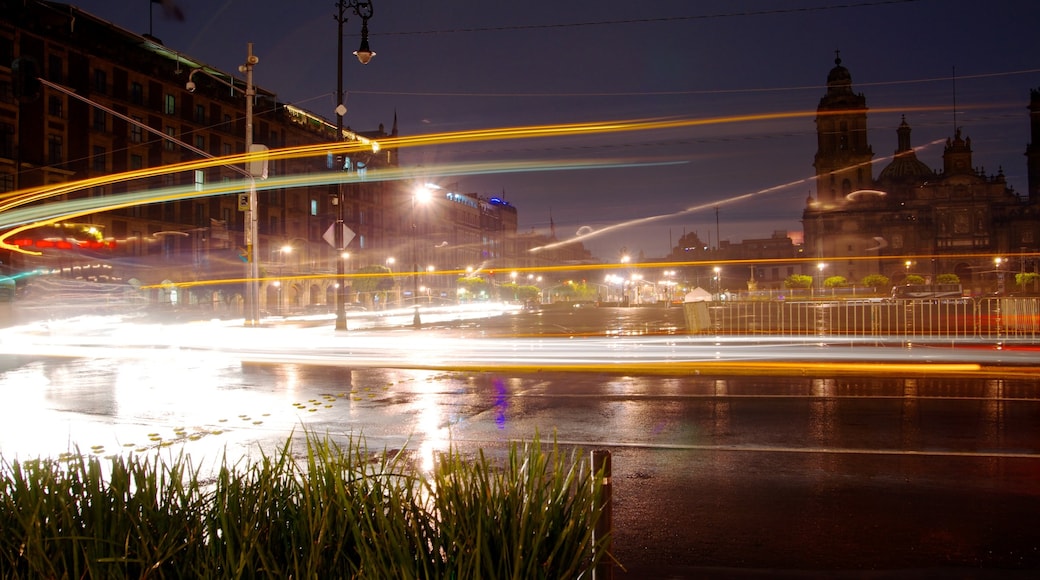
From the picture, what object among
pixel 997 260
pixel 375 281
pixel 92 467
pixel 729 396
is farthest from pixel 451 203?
pixel 92 467

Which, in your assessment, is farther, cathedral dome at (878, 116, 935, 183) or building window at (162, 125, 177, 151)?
cathedral dome at (878, 116, 935, 183)

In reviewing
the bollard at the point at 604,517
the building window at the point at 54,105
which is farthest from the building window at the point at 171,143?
the bollard at the point at 604,517

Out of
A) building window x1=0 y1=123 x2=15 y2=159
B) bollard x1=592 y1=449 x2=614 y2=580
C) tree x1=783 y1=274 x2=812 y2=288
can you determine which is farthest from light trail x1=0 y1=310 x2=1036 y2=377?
tree x1=783 y1=274 x2=812 y2=288

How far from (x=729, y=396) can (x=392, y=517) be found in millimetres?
9872

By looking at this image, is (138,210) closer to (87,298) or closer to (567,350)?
(87,298)

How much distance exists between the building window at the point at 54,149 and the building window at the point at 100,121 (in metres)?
3.34

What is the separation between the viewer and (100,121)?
176ft

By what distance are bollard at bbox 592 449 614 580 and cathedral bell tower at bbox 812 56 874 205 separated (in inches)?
3806

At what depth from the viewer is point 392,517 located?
314 centimetres

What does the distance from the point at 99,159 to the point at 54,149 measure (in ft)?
→ 12.2

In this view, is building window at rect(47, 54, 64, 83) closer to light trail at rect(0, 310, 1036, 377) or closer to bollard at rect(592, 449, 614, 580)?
light trail at rect(0, 310, 1036, 377)

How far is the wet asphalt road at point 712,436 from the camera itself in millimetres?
4945

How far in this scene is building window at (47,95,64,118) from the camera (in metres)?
49.3

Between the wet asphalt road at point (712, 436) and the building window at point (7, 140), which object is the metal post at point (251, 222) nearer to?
the wet asphalt road at point (712, 436)
